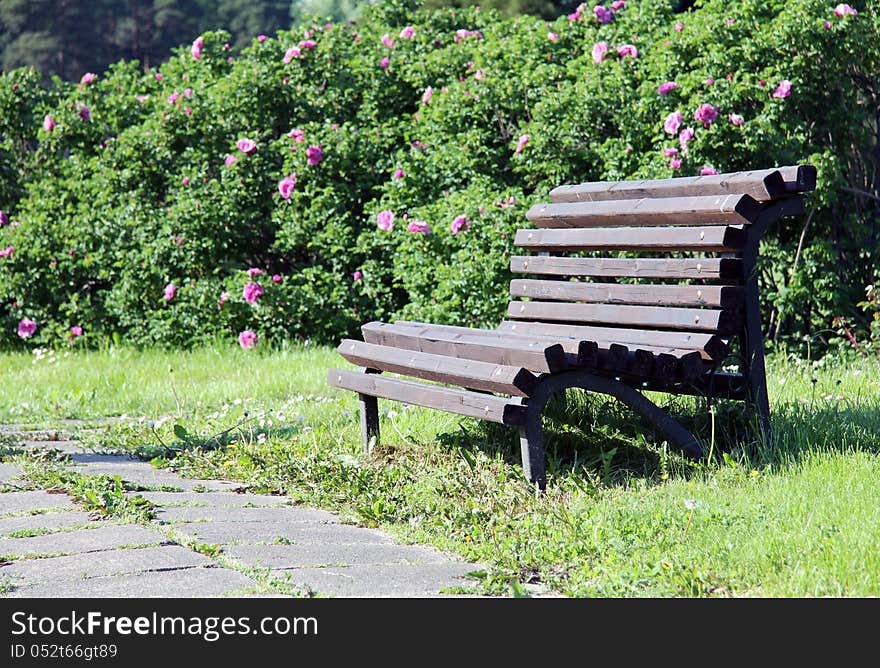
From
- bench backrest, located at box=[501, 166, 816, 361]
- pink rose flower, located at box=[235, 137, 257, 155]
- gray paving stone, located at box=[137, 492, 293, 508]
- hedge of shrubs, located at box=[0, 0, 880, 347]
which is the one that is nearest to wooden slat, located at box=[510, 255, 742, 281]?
bench backrest, located at box=[501, 166, 816, 361]

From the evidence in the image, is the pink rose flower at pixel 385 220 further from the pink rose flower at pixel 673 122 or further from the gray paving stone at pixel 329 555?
the gray paving stone at pixel 329 555

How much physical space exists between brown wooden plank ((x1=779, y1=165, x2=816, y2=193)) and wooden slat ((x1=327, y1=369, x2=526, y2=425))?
4.23ft

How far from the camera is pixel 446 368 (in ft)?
12.8

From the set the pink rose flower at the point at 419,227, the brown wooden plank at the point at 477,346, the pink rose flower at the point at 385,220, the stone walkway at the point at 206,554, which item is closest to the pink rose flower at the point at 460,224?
the pink rose flower at the point at 419,227

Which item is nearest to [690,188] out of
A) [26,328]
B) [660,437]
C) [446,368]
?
[660,437]

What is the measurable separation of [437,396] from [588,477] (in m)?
0.61

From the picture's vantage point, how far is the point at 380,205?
7.67 meters

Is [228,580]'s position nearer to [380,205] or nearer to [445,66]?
[380,205]

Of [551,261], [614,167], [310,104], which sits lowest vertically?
[551,261]

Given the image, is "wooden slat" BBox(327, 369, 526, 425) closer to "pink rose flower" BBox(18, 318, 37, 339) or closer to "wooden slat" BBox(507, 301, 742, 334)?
"wooden slat" BBox(507, 301, 742, 334)

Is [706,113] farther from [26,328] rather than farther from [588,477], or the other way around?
[26,328]

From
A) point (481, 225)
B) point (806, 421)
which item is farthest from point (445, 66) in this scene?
point (806, 421)

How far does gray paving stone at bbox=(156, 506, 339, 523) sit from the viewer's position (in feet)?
11.7
